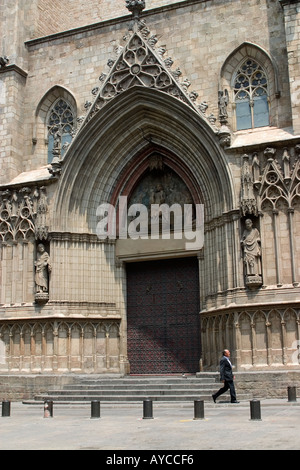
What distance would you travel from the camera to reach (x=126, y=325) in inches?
798

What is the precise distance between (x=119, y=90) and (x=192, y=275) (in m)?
6.26

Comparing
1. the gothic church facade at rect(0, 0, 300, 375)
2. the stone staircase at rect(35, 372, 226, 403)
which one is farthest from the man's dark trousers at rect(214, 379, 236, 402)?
the gothic church facade at rect(0, 0, 300, 375)

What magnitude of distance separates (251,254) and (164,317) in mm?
4312

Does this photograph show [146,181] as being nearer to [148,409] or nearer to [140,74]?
[140,74]

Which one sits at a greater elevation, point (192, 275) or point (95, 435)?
point (192, 275)

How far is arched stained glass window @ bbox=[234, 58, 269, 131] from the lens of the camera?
1905 centimetres

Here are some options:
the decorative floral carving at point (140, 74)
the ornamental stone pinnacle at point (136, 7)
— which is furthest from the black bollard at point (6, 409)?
the ornamental stone pinnacle at point (136, 7)

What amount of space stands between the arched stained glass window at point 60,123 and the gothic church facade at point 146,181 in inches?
3.9

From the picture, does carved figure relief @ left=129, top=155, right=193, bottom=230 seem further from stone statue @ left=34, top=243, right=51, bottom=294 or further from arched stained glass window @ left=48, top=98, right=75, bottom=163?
stone statue @ left=34, top=243, right=51, bottom=294

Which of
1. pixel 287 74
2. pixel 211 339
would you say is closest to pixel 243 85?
pixel 287 74

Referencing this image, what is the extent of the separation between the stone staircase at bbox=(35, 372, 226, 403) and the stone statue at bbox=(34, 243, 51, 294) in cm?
296

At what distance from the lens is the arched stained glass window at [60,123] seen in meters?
21.8
